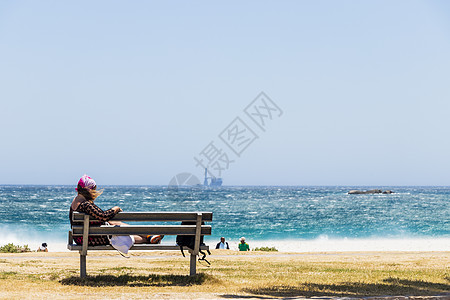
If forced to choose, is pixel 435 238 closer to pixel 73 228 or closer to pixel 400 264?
pixel 400 264

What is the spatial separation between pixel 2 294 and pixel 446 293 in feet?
18.7

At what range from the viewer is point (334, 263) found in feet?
41.7

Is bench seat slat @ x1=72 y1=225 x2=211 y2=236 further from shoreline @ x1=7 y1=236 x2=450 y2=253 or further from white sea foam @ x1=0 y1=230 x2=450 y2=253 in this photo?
shoreline @ x1=7 y1=236 x2=450 y2=253

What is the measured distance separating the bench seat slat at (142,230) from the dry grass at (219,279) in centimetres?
71

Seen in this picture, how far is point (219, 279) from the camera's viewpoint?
925 cm

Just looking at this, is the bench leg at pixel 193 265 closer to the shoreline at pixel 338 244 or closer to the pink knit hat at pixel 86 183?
the pink knit hat at pixel 86 183

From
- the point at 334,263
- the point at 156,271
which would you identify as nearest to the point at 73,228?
the point at 156,271

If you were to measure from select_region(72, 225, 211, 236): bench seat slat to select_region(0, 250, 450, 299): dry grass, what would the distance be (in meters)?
0.71

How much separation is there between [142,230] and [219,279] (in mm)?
1413

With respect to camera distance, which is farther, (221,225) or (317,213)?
(317,213)

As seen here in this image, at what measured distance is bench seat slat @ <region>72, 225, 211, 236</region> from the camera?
861 centimetres

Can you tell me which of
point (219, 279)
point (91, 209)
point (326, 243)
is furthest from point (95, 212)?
Result: point (326, 243)

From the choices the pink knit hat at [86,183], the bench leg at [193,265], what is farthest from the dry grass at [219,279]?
the pink knit hat at [86,183]

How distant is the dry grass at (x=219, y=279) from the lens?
8031 millimetres
